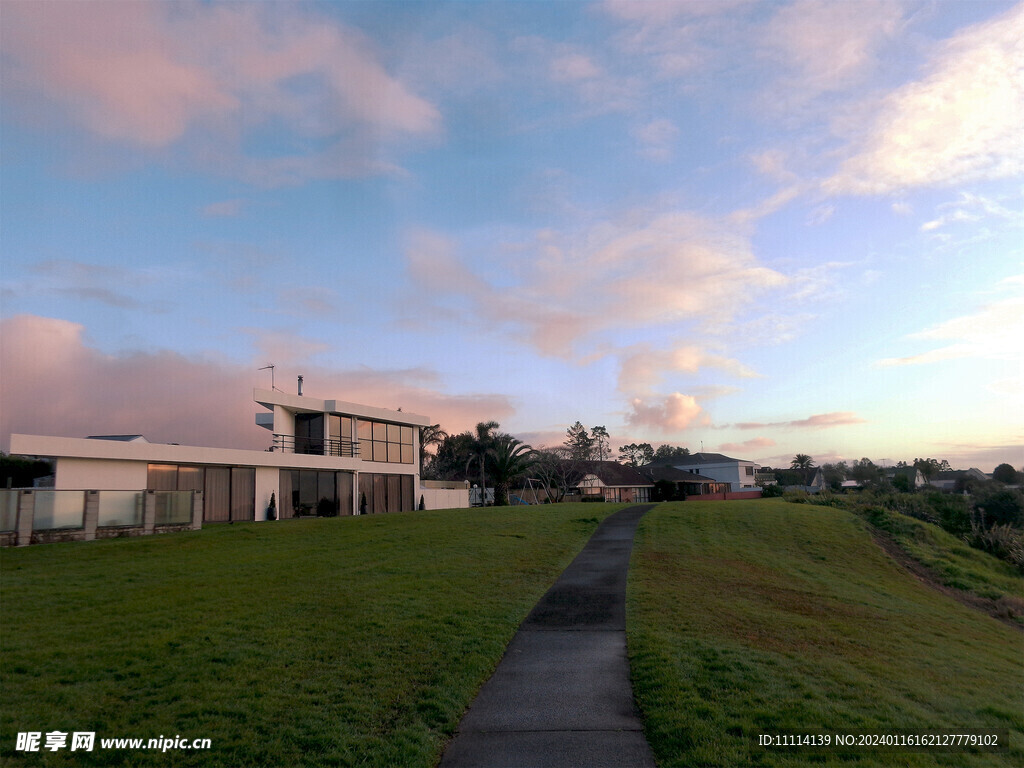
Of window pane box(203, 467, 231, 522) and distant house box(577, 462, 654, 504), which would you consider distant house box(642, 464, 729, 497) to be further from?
window pane box(203, 467, 231, 522)

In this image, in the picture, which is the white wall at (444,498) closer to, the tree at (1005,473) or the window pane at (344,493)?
the window pane at (344,493)

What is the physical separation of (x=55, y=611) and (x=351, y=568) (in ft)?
18.5

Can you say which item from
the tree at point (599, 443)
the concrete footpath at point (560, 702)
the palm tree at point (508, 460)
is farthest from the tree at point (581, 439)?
the concrete footpath at point (560, 702)

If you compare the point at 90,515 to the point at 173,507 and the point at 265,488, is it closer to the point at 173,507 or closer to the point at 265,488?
the point at 173,507

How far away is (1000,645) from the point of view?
45.1 ft

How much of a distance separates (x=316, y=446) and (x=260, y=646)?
89.3ft

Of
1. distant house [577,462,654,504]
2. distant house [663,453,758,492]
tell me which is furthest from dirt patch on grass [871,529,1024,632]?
distant house [663,453,758,492]

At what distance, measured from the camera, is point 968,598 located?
19.0 meters

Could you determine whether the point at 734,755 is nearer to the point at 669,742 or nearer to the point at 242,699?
the point at 669,742

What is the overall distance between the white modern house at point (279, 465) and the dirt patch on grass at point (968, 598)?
25.1 meters

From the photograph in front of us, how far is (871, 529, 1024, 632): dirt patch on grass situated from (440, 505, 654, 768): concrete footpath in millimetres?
12700

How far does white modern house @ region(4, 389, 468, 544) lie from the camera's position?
2252 centimetres

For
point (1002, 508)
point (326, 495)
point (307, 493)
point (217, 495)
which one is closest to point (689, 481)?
point (1002, 508)

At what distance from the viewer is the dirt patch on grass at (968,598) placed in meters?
17.7
